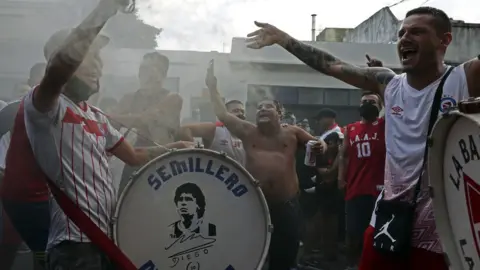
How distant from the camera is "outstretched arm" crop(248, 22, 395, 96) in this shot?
3.22 metres

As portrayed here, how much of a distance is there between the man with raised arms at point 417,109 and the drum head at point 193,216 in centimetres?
107

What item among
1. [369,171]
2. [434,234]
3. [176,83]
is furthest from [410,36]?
[369,171]

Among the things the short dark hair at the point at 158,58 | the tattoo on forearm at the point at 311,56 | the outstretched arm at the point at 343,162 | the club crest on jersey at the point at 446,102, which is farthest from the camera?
the outstretched arm at the point at 343,162

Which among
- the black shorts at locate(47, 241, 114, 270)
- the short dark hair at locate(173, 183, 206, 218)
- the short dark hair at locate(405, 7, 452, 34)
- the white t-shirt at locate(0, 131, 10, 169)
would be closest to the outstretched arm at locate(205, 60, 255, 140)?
the short dark hair at locate(173, 183, 206, 218)

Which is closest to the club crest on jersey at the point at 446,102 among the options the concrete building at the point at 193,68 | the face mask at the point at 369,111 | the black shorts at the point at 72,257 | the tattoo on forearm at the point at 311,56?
the tattoo on forearm at the point at 311,56

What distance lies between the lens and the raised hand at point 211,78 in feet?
16.3

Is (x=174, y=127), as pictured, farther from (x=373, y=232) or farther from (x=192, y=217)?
(x=373, y=232)

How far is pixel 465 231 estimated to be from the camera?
2.40 meters

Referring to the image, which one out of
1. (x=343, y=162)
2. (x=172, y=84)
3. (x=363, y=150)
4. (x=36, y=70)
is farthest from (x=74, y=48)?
(x=343, y=162)

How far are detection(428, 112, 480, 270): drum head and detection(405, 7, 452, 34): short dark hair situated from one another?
0.71 m

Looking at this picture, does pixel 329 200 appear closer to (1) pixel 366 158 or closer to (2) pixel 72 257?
(1) pixel 366 158

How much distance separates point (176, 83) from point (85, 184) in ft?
7.66

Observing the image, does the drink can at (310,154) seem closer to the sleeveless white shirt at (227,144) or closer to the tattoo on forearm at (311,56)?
the sleeveless white shirt at (227,144)

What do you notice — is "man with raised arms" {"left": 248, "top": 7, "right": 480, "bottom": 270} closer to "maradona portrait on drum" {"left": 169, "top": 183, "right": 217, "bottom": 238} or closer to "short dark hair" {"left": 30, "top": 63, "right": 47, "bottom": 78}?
"maradona portrait on drum" {"left": 169, "top": 183, "right": 217, "bottom": 238}
